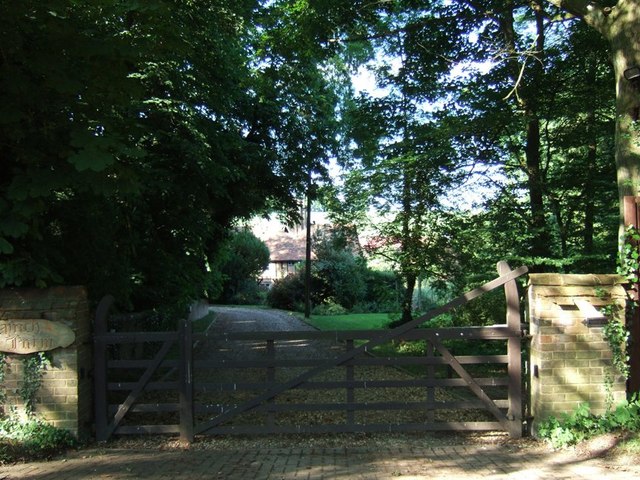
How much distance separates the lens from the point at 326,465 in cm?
540

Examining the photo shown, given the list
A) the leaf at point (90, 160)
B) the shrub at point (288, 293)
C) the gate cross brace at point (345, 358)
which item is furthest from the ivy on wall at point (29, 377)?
the shrub at point (288, 293)

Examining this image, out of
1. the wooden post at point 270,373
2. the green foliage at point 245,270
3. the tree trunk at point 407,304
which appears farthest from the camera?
the green foliage at point 245,270

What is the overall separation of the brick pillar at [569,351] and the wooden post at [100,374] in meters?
4.89

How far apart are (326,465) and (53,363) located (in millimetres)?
3188

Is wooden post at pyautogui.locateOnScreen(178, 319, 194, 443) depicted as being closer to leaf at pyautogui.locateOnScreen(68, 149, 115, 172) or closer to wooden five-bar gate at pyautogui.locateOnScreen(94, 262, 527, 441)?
wooden five-bar gate at pyautogui.locateOnScreen(94, 262, 527, 441)

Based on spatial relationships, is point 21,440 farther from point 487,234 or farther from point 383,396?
point 487,234

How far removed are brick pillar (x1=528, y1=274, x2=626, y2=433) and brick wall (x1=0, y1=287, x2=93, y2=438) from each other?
515 centimetres

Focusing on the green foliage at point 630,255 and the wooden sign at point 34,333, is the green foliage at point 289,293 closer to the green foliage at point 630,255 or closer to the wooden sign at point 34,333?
the wooden sign at point 34,333

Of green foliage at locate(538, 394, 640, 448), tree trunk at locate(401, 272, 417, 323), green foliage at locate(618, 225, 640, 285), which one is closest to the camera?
green foliage at locate(538, 394, 640, 448)

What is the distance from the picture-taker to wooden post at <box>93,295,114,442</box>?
6.22 meters

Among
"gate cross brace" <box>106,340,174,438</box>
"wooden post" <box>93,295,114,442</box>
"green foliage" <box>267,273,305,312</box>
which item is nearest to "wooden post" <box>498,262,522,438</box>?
"gate cross brace" <box>106,340,174,438</box>

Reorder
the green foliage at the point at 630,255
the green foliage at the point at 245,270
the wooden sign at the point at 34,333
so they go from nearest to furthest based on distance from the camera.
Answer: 1. the wooden sign at the point at 34,333
2. the green foliage at the point at 630,255
3. the green foliage at the point at 245,270

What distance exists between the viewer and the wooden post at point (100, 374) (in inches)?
245

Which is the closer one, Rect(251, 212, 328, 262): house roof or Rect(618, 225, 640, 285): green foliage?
Rect(618, 225, 640, 285): green foliage
